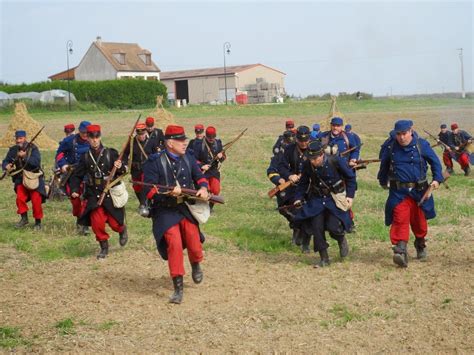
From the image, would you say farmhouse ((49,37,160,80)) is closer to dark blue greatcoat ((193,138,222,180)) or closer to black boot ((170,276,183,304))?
dark blue greatcoat ((193,138,222,180))

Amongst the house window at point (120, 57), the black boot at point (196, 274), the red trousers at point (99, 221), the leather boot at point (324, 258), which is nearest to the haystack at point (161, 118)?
the red trousers at point (99, 221)

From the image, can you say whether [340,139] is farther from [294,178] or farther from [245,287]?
[245,287]

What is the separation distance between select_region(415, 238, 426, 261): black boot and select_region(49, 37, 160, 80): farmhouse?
64888 mm

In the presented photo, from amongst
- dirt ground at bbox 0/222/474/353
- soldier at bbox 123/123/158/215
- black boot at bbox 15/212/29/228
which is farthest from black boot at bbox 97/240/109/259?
black boot at bbox 15/212/29/228

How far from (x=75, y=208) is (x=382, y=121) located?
1162 inches

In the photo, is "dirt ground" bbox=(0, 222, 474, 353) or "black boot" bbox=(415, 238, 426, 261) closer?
"dirt ground" bbox=(0, 222, 474, 353)

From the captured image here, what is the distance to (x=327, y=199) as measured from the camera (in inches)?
387

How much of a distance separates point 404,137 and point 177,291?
355cm

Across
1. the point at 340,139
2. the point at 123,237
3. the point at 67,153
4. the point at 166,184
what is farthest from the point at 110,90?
the point at 166,184

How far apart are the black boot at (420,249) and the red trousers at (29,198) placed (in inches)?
282

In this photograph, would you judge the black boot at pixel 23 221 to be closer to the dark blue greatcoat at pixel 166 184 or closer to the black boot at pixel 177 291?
the dark blue greatcoat at pixel 166 184

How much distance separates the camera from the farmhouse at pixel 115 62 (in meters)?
73.9

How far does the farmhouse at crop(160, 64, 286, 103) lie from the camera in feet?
231

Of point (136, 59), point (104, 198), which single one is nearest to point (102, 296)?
point (104, 198)
